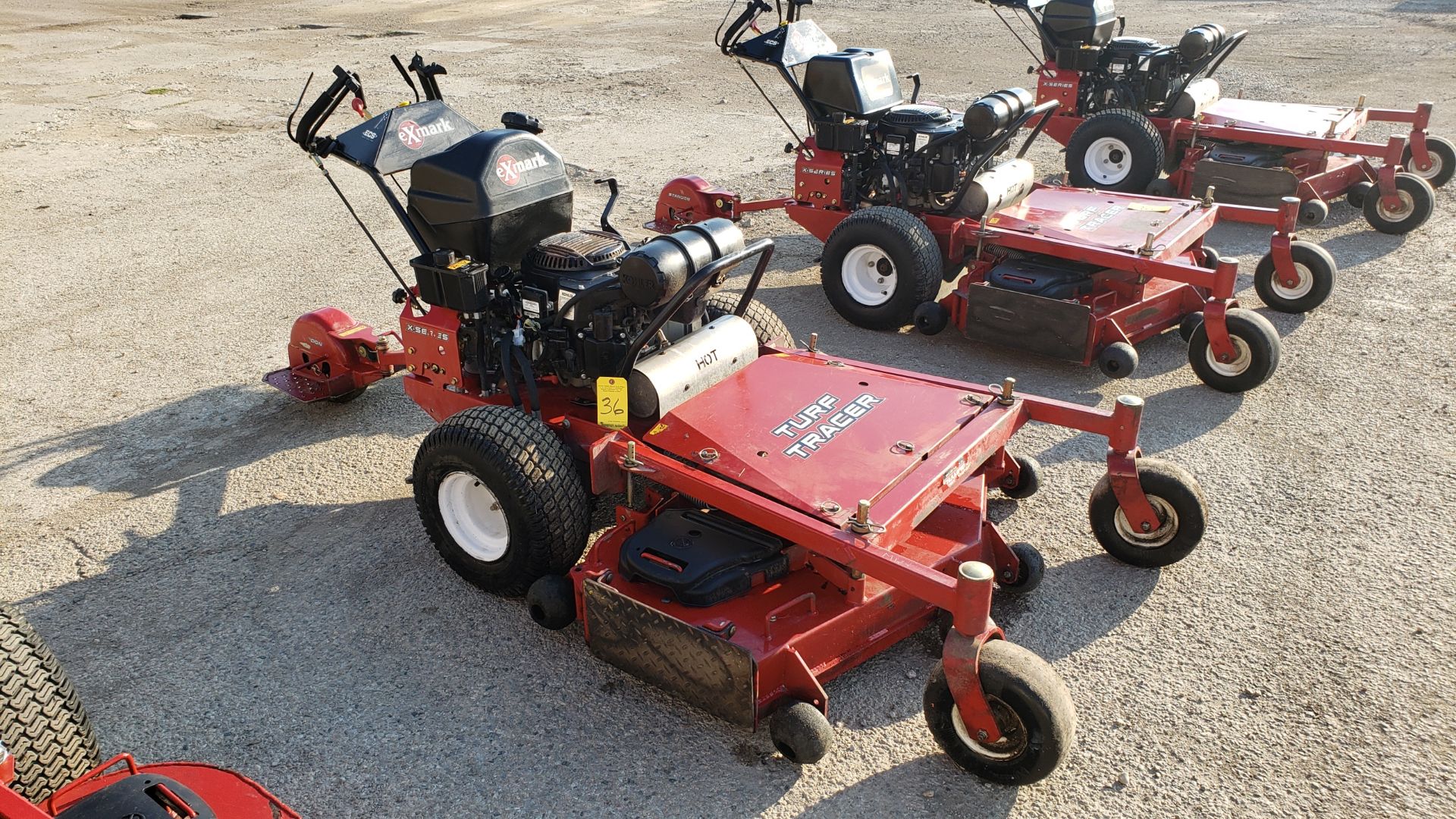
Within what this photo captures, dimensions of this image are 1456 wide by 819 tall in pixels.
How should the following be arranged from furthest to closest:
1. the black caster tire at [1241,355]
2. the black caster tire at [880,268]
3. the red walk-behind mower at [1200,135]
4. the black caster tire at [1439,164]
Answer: the black caster tire at [1439,164]
the red walk-behind mower at [1200,135]
the black caster tire at [880,268]
the black caster tire at [1241,355]

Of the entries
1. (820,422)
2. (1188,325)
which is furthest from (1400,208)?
(820,422)

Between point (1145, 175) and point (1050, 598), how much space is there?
615 cm

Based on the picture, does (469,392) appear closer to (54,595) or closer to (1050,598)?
(54,595)

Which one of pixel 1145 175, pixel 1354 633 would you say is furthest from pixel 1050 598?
pixel 1145 175

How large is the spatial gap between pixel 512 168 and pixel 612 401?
4.19 ft

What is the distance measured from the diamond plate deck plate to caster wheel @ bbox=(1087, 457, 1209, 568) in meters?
1.93

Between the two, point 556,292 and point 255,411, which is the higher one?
point 556,292

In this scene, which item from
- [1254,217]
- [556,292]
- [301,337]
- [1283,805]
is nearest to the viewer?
[1283,805]

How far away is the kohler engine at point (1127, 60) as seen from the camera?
9930mm

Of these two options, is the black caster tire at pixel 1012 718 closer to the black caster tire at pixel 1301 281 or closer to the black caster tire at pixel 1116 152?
the black caster tire at pixel 1301 281

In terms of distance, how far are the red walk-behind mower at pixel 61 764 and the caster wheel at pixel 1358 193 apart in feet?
32.8

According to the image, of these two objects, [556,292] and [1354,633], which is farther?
[556,292]

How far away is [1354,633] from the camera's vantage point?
4422 millimetres

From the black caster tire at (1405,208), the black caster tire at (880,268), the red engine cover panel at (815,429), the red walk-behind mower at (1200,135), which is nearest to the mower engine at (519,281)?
the red engine cover panel at (815,429)
